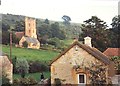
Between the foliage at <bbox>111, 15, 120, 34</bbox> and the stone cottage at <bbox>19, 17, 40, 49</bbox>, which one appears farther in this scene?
the foliage at <bbox>111, 15, 120, 34</bbox>

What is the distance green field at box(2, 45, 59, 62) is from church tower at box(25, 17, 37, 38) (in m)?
0.28

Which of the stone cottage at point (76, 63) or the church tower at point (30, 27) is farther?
the church tower at point (30, 27)

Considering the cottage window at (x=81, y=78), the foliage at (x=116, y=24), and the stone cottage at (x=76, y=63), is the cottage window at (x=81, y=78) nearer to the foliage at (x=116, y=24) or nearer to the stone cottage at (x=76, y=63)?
the stone cottage at (x=76, y=63)

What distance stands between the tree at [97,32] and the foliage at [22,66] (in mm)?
1107

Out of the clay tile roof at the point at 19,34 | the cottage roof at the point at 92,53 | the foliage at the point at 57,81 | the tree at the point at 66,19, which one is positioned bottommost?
the foliage at the point at 57,81

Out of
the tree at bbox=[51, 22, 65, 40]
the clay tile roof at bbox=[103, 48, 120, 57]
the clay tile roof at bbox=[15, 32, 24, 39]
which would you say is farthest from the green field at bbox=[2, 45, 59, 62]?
the clay tile roof at bbox=[103, 48, 120, 57]

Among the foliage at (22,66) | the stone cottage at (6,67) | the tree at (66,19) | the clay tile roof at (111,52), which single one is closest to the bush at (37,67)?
the foliage at (22,66)

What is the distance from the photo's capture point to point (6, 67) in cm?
559

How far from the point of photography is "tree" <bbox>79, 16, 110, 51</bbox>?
237 inches

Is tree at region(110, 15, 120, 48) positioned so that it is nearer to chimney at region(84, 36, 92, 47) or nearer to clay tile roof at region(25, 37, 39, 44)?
chimney at region(84, 36, 92, 47)

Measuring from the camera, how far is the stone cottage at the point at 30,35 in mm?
5698

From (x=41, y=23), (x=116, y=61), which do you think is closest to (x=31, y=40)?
(x=41, y=23)

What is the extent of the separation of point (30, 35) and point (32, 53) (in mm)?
326

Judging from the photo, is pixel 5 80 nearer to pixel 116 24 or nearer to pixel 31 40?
pixel 31 40
